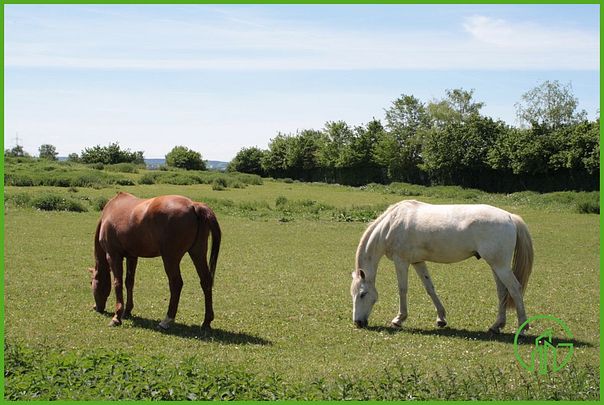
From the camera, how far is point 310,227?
27.3 m

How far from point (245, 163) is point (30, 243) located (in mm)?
68009

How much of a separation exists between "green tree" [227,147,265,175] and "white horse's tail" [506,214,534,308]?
7645 centimetres

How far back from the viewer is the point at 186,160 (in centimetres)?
9106

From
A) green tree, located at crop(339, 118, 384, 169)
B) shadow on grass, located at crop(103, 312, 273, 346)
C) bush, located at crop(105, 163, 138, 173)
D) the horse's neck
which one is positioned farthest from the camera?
green tree, located at crop(339, 118, 384, 169)

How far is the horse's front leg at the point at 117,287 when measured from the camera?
35.6 feet

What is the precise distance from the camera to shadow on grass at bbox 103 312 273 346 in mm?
9961

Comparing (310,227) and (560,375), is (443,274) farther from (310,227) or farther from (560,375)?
(310,227)

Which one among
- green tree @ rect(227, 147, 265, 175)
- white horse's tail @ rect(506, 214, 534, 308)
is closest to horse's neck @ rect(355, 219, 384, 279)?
white horse's tail @ rect(506, 214, 534, 308)

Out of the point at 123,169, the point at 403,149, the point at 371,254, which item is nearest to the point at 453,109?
the point at 403,149

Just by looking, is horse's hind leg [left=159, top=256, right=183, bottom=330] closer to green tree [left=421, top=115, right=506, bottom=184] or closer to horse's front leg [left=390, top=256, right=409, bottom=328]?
horse's front leg [left=390, top=256, right=409, bottom=328]

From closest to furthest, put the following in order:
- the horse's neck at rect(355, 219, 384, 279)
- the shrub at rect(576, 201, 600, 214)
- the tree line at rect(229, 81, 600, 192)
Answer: the horse's neck at rect(355, 219, 384, 279), the shrub at rect(576, 201, 600, 214), the tree line at rect(229, 81, 600, 192)

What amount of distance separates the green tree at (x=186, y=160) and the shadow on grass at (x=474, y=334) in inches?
3200

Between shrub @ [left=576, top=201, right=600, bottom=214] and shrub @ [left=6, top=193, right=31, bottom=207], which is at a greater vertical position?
shrub @ [left=576, top=201, right=600, bottom=214]

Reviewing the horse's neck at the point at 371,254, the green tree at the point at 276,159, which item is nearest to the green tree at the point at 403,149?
the green tree at the point at 276,159
